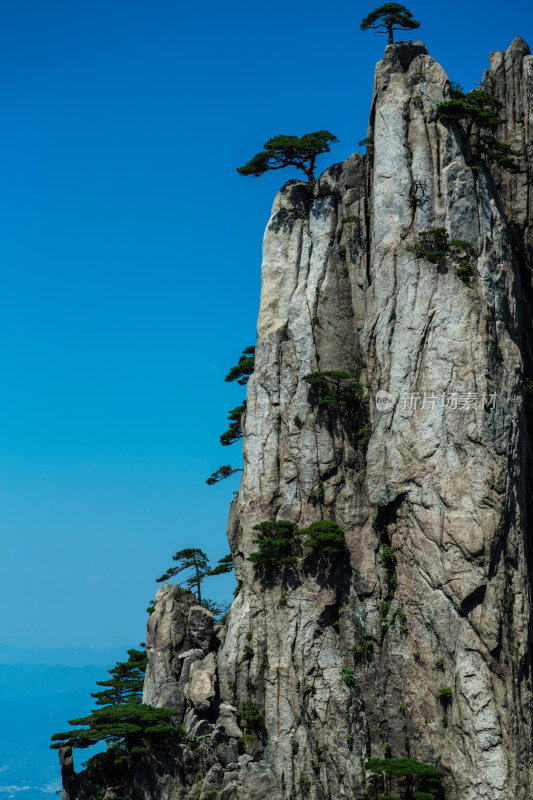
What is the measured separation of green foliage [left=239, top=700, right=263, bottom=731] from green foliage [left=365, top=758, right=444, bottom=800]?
7.43 m

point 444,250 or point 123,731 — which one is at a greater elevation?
point 444,250

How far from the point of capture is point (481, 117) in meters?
53.3

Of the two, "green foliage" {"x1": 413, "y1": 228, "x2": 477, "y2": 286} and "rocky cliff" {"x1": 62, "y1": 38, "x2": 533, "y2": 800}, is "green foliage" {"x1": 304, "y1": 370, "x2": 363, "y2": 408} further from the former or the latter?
"green foliage" {"x1": 413, "y1": 228, "x2": 477, "y2": 286}

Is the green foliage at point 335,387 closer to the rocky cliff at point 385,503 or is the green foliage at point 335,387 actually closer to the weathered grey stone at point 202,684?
the rocky cliff at point 385,503

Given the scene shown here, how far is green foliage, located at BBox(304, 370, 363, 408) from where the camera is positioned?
5231cm

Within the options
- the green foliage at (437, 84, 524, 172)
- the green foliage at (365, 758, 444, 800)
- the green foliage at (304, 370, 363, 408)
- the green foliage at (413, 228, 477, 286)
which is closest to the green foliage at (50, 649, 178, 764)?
the green foliage at (365, 758, 444, 800)

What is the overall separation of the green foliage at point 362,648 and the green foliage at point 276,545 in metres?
5.64

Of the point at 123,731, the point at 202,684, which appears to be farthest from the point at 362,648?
Answer: the point at 123,731

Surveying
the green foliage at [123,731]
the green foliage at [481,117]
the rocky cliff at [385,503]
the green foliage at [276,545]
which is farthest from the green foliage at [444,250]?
the green foliage at [123,731]

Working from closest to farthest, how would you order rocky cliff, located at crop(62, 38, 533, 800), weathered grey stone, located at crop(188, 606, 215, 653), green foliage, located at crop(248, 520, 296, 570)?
1. rocky cliff, located at crop(62, 38, 533, 800)
2. green foliage, located at crop(248, 520, 296, 570)
3. weathered grey stone, located at crop(188, 606, 215, 653)

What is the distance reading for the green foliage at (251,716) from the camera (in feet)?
163

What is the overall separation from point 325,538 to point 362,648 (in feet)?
19.8

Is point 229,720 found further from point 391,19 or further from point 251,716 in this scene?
point 391,19

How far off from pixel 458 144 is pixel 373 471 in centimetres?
1919
